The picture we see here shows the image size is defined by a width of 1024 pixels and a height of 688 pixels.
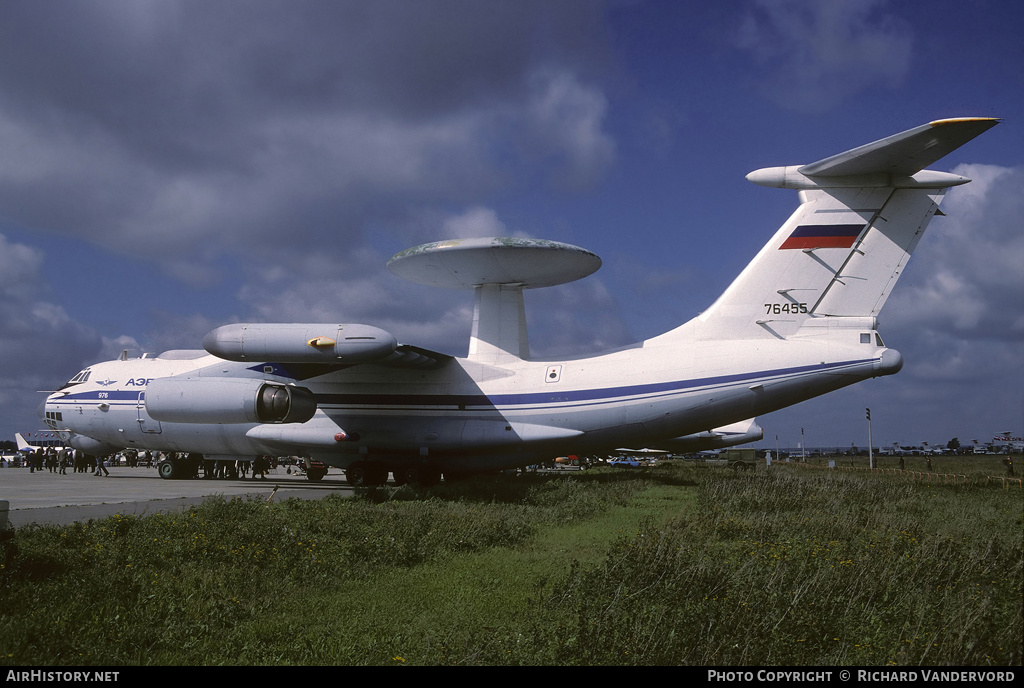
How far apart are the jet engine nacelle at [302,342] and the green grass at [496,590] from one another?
3.82m

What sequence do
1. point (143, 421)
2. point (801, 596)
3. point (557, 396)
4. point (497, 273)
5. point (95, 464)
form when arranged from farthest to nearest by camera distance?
1. point (95, 464)
2. point (143, 421)
3. point (497, 273)
4. point (557, 396)
5. point (801, 596)

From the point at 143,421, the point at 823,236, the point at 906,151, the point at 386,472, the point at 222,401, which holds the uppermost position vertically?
the point at 906,151

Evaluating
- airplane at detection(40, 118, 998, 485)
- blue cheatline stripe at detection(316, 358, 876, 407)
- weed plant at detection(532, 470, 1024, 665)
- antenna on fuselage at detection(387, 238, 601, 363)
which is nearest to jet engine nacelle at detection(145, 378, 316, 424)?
airplane at detection(40, 118, 998, 485)

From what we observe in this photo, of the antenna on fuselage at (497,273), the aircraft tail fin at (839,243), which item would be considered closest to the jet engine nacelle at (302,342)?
the antenna on fuselage at (497,273)

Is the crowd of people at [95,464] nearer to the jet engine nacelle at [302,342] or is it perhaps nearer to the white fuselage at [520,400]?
the white fuselage at [520,400]

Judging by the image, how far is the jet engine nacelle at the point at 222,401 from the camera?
13281 millimetres

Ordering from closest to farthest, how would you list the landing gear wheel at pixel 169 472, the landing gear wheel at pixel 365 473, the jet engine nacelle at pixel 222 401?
1. the jet engine nacelle at pixel 222 401
2. the landing gear wheel at pixel 365 473
3. the landing gear wheel at pixel 169 472

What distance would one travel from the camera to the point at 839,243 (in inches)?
510

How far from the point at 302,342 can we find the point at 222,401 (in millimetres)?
2250

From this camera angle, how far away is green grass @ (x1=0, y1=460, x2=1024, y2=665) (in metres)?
4.09

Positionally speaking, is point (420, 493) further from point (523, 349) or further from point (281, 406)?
point (523, 349)

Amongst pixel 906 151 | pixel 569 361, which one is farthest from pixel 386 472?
pixel 906 151

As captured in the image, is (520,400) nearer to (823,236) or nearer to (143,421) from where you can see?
(823,236)
